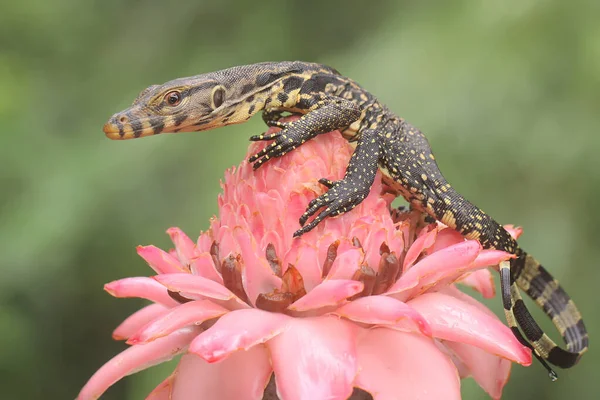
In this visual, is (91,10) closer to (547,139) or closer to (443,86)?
(443,86)

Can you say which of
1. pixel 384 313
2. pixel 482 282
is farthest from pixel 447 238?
pixel 384 313

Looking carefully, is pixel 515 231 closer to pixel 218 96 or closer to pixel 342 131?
pixel 342 131

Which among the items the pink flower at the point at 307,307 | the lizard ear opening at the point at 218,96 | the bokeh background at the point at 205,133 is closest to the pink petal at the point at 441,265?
the pink flower at the point at 307,307

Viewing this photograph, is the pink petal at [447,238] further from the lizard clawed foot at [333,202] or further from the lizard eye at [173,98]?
the lizard eye at [173,98]

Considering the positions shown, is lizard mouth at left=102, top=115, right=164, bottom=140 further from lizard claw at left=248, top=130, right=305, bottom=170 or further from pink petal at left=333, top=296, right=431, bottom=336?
pink petal at left=333, top=296, right=431, bottom=336

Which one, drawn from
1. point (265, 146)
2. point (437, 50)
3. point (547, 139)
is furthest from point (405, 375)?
point (437, 50)

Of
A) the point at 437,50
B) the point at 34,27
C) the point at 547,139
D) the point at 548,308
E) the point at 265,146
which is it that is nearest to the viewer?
the point at 265,146

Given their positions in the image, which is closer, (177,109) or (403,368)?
(403,368)
